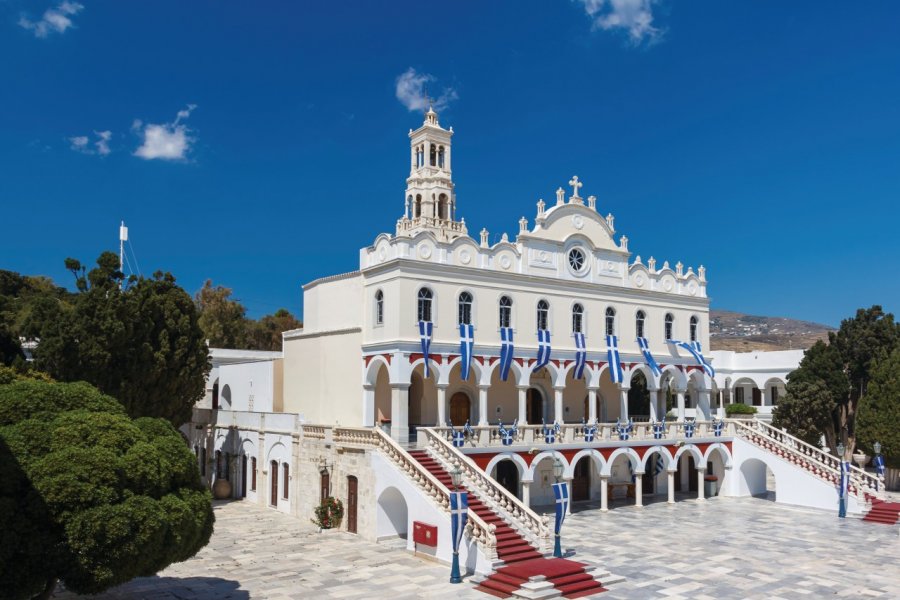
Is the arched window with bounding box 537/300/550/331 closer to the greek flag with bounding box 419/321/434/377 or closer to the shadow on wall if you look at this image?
the greek flag with bounding box 419/321/434/377

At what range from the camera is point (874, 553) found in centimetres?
2378

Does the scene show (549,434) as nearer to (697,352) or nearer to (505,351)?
(505,351)

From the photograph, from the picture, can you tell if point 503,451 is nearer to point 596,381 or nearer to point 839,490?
point 596,381

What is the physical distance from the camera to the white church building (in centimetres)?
2664

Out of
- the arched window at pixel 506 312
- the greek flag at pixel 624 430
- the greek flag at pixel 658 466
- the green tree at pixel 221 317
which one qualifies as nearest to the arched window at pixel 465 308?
the arched window at pixel 506 312

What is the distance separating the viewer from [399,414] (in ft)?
92.2

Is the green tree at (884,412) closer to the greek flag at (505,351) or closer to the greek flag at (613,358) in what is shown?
the greek flag at (613,358)

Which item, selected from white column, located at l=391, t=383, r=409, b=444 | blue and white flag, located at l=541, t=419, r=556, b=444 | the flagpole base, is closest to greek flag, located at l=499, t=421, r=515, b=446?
blue and white flag, located at l=541, t=419, r=556, b=444

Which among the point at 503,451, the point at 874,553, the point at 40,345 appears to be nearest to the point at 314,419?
the point at 503,451

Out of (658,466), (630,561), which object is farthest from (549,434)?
(658,466)

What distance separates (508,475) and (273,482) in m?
9.98

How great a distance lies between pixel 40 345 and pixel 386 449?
14769mm

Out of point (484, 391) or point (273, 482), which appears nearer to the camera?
point (484, 391)

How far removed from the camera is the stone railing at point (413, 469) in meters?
21.1
